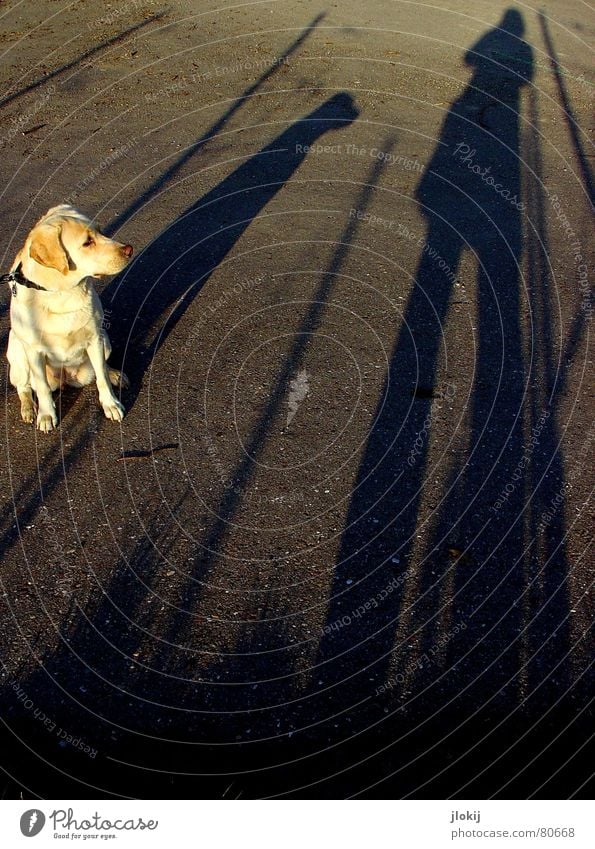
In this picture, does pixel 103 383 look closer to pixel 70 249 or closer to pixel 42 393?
pixel 42 393

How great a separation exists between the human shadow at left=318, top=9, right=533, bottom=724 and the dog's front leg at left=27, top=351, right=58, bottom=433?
241 centimetres

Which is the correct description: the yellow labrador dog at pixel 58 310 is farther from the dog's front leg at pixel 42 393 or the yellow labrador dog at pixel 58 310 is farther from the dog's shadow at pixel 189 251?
the dog's shadow at pixel 189 251

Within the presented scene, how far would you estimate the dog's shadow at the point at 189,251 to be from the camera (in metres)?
6.77

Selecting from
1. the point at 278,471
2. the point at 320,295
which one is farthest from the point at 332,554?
the point at 320,295

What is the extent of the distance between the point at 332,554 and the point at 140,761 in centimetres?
173

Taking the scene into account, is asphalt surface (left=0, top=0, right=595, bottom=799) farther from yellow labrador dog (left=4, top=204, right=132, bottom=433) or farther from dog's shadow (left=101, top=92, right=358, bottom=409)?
yellow labrador dog (left=4, top=204, right=132, bottom=433)

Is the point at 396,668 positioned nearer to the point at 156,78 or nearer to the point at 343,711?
the point at 343,711

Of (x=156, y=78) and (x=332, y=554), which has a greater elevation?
(x=156, y=78)

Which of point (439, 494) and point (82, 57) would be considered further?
point (82, 57)

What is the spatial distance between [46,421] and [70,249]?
1.44m

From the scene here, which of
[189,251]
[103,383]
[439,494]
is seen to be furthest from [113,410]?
[189,251]

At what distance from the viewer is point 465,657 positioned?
4.43m

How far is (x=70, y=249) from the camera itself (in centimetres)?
502

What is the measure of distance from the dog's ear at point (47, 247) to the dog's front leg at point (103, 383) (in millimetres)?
717
